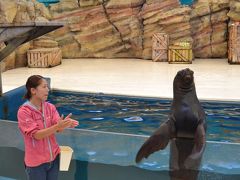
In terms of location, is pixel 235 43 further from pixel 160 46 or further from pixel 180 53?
pixel 160 46

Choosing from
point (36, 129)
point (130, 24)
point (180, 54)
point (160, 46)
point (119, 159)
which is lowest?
point (119, 159)

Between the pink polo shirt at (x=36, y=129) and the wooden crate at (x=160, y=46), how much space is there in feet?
31.7

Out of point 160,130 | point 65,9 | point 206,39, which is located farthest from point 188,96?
point 65,9

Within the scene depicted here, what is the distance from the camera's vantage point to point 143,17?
493 inches

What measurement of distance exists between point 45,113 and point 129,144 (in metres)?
1.01

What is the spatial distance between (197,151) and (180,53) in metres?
8.72

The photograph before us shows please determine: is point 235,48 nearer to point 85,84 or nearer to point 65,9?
point 85,84

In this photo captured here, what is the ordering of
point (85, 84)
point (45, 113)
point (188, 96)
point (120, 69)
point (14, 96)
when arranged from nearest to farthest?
point (45, 113) → point (188, 96) → point (14, 96) → point (85, 84) → point (120, 69)

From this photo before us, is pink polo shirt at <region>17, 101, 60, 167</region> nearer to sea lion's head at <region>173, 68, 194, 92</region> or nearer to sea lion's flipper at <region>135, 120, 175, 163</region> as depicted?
sea lion's flipper at <region>135, 120, 175, 163</region>

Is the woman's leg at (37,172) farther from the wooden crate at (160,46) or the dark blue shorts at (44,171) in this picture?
the wooden crate at (160,46)

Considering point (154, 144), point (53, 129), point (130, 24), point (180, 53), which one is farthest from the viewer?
point (130, 24)

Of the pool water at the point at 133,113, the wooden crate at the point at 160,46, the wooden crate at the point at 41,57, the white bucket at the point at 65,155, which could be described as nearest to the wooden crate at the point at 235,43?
the wooden crate at the point at 160,46

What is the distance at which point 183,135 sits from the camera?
3.33 meters

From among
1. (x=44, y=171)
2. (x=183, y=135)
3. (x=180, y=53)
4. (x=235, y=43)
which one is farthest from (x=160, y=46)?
(x=44, y=171)
